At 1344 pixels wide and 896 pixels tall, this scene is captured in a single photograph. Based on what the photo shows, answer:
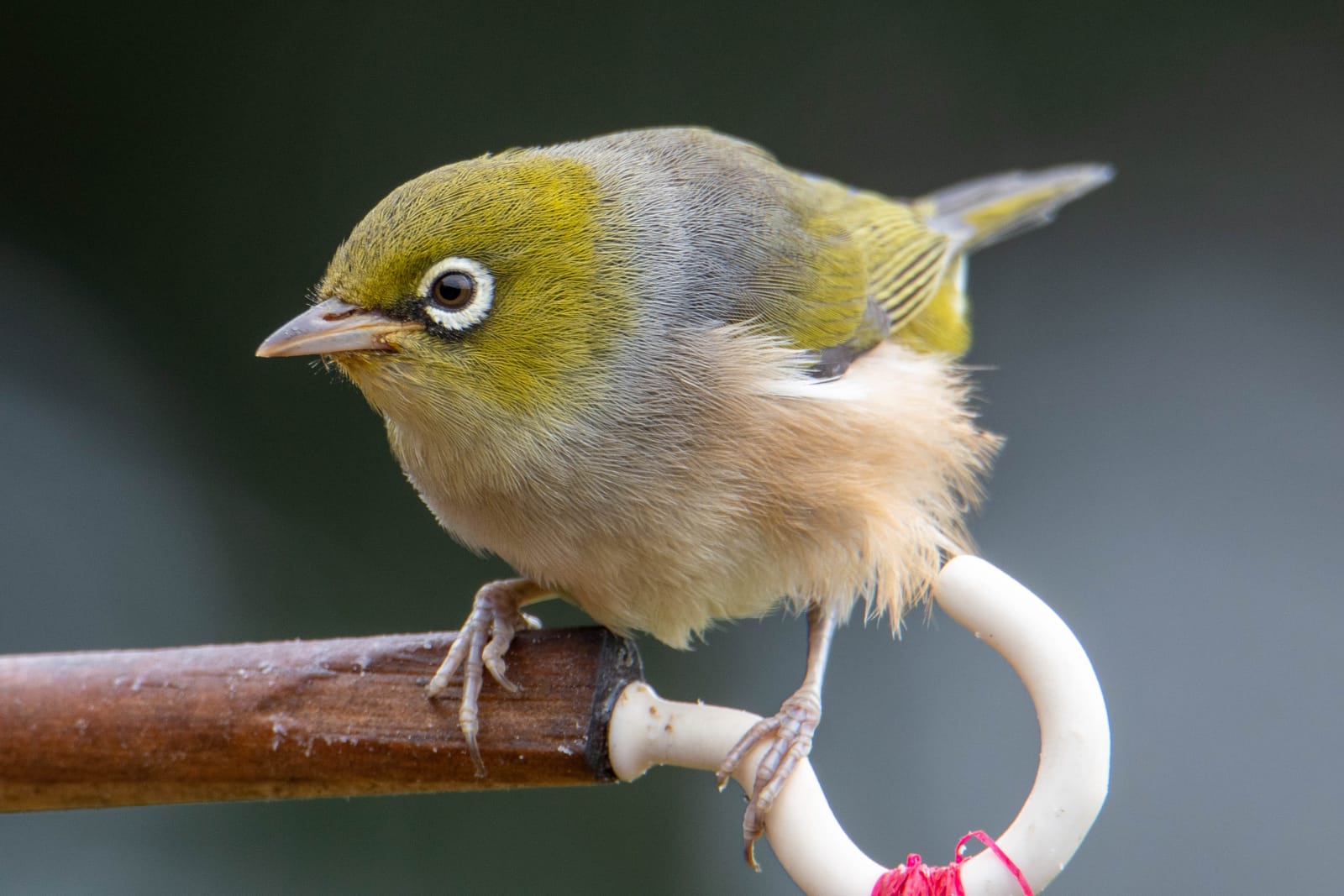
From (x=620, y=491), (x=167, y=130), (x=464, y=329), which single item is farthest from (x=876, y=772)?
(x=167, y=130)

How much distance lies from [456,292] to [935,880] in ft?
4.88

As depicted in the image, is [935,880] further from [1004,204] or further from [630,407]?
[1004,204]

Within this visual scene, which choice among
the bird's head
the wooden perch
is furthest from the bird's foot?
the bird's head

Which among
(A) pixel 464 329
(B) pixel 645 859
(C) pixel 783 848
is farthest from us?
(B) pixel 645 859

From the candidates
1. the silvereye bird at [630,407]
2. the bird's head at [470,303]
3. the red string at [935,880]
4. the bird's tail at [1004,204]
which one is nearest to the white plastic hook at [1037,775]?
the red string at [935,880]

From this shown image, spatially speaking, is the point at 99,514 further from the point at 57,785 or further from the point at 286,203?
the point at 57,785

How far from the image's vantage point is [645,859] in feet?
15.4

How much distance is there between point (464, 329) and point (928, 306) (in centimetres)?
200

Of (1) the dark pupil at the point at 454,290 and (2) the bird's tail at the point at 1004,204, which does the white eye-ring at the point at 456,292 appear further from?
(2) the bird's tail at the point at 1004,204

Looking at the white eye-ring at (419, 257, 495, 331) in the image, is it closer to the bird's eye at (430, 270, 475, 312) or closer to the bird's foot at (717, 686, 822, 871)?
the bird's eye at (430, 270, 475, 312)

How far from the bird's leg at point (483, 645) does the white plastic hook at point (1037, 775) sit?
1.90 ft

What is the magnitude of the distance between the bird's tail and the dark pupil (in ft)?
8.39

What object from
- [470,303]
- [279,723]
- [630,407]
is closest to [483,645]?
Result: [279,723]

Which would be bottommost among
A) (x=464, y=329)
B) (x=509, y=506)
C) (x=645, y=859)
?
(x=645, y=859)
